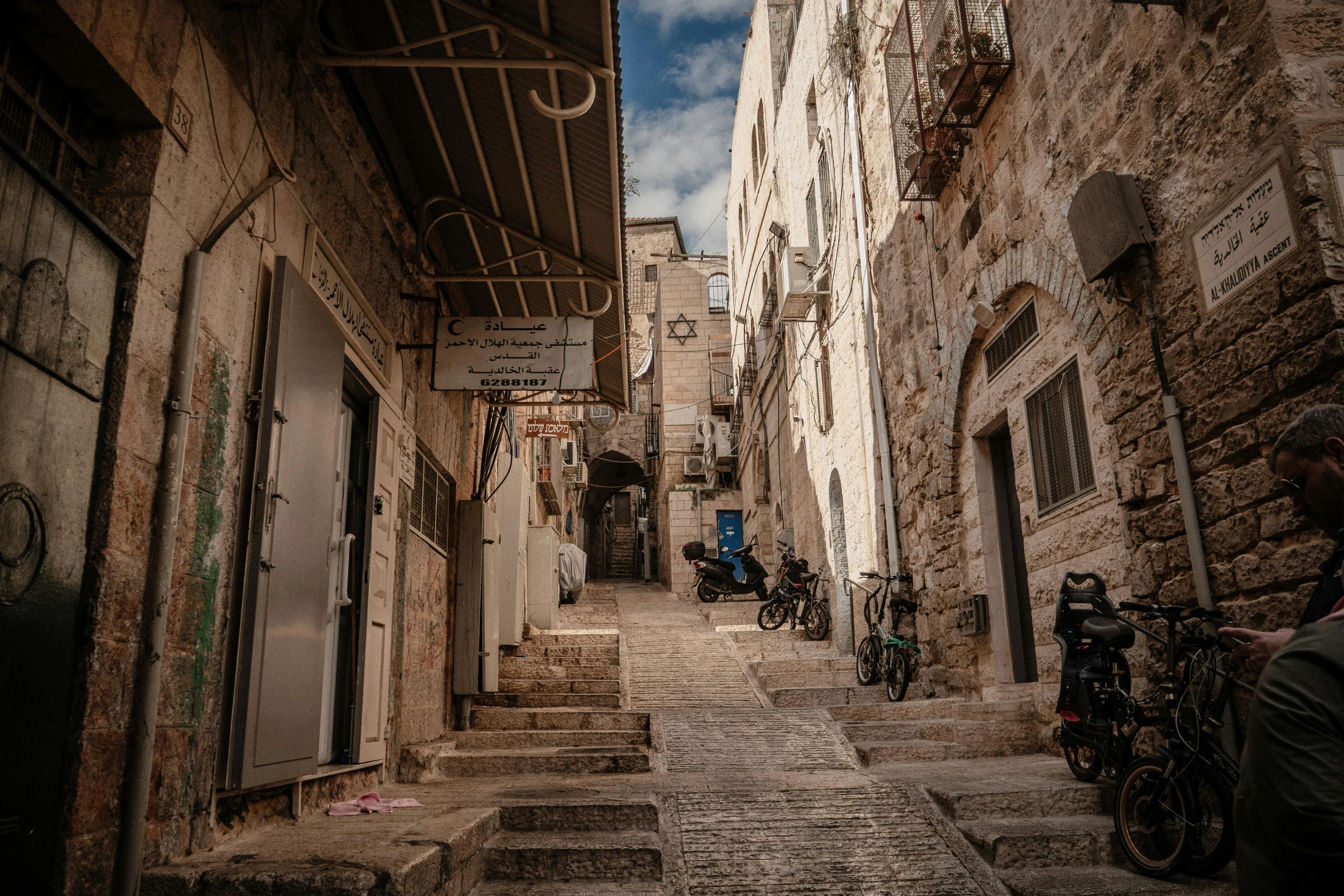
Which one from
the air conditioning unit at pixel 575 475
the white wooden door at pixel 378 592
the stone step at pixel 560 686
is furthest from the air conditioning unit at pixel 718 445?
the white wooden door at pixel 378 592

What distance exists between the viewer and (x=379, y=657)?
18.2 ft

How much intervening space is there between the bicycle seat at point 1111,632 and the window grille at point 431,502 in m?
4.25

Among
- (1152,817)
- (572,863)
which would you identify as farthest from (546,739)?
(1152,817)

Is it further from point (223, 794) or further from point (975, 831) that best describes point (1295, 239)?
point (223, 794)

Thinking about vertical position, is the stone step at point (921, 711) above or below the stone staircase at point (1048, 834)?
above

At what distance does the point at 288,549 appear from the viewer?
388 cm

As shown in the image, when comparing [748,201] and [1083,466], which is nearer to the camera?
[1083,466]

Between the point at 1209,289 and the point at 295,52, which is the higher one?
the point at 295,52

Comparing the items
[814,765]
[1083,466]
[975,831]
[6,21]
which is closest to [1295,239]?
[1083,466]

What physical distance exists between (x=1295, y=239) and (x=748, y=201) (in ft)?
59.3

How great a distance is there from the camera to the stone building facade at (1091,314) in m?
3.78

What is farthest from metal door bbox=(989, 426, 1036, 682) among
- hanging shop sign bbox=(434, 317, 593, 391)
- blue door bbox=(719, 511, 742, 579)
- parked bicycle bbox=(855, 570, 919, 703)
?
blue door bbox=(719, 511, 742, 579)

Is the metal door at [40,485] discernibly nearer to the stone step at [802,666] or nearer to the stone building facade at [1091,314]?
the stone building facade at [1091,314]

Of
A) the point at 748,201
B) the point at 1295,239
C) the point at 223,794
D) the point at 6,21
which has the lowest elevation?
the point at 223,794
